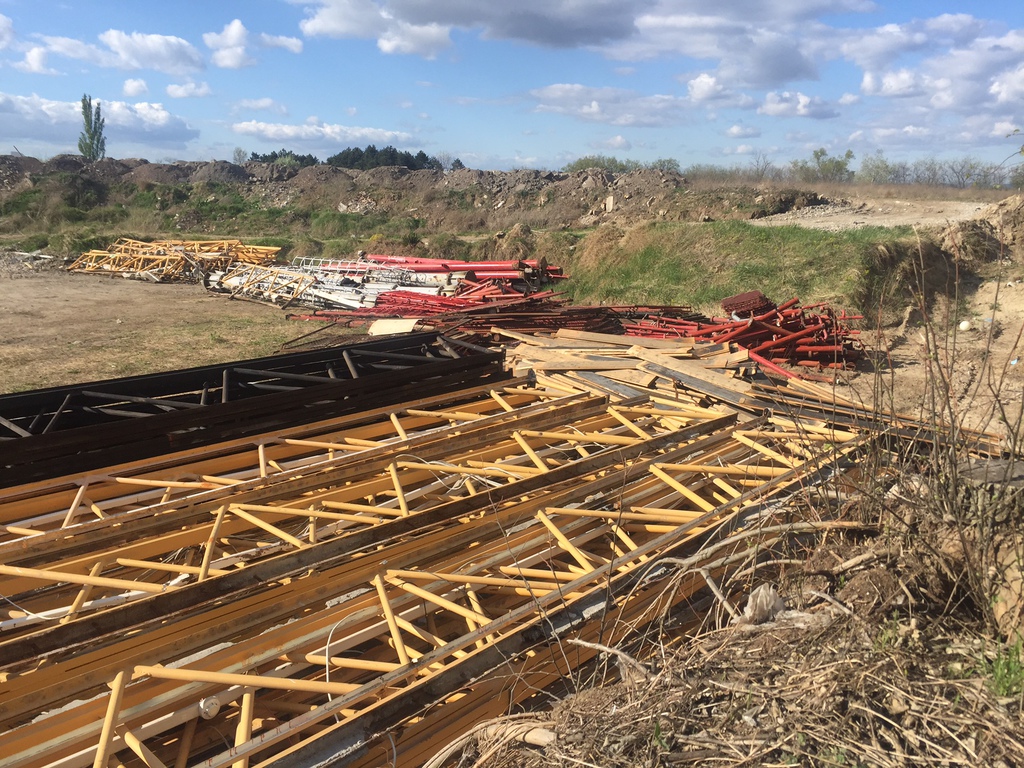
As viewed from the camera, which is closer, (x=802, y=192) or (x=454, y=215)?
(x=802, y=192)

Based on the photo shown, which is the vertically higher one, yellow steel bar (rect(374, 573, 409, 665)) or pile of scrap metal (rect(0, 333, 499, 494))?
pile of scrap metal (rect(0, 333, 499, 494))

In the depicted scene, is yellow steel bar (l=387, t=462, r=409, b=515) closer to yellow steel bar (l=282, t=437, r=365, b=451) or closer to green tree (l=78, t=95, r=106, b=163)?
yellow steel bar (l=282, t=437, r=365, b=451)

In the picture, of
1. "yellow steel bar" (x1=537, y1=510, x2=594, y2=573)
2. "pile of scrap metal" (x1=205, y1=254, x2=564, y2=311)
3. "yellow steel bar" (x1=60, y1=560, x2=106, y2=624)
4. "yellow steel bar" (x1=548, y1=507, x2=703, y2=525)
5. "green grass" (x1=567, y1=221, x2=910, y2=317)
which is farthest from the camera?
"pile of scrap metal" (x1=205, y1=254, x2=564, y2=311)

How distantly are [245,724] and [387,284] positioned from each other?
56.6ft

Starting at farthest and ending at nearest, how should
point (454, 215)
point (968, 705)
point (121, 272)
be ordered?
point (454, 215), point (121, 272), point (968, 705)

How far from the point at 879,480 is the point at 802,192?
25133mm

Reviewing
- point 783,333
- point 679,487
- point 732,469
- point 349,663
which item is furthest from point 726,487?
point 783,333

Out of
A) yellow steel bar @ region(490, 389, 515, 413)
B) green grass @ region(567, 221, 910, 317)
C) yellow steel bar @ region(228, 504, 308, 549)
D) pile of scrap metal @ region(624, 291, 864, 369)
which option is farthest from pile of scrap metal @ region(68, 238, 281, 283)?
yellow steel bar @ region(228, 504, 308, 549)

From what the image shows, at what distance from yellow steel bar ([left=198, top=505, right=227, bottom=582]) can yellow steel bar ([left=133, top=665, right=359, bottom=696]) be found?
69cm

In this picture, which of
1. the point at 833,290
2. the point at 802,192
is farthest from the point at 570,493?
the point at 802,192

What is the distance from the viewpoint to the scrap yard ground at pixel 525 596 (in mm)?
2832

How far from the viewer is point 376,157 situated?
61406mm

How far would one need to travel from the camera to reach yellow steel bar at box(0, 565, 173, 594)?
3.81 metres

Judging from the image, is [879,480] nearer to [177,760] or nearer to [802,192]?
[177,760]
